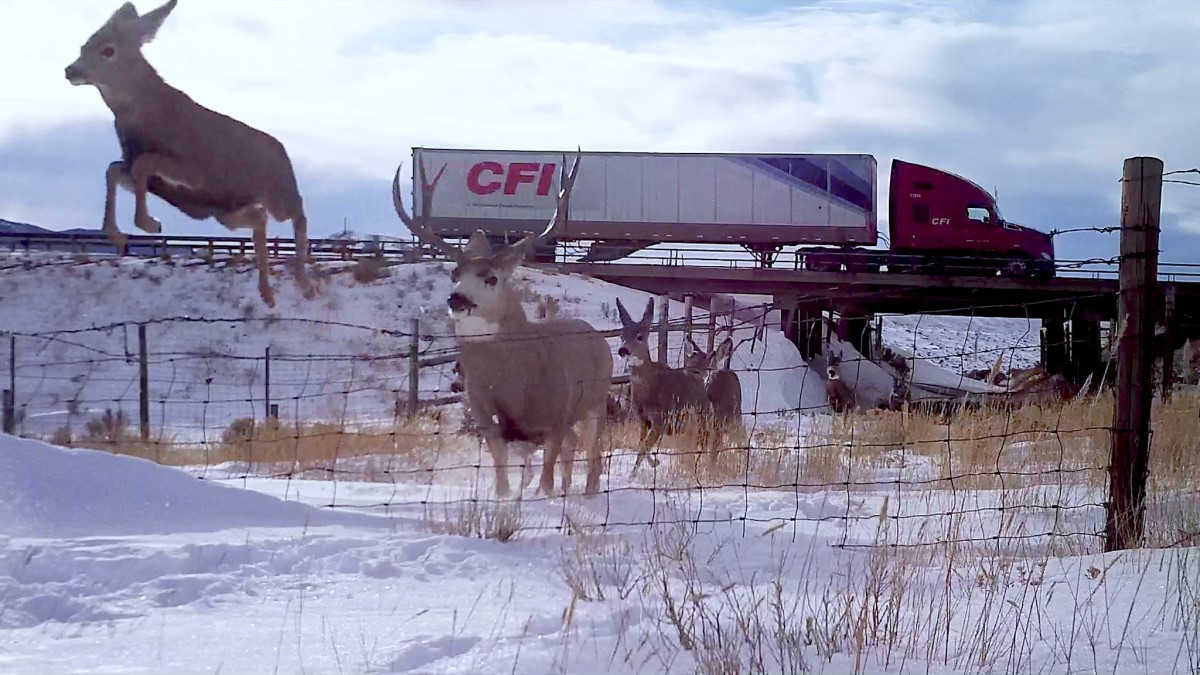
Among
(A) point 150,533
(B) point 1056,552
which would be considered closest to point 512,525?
(A) point 150,533

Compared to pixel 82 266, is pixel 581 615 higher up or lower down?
lower down

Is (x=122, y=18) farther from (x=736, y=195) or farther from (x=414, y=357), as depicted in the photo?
(x=736, y=195)

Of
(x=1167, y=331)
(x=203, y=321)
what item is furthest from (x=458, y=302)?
(x=1167, y=331)

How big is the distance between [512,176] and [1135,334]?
42.0 feet

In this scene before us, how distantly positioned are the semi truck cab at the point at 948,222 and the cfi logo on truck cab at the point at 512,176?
10978mm

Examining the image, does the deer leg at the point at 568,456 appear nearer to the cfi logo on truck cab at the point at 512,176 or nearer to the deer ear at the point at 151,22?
the deer ear at the point at 151,22

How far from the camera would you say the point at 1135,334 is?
5.41 meters

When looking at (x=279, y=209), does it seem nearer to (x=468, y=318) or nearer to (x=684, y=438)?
(x=468, y=318)

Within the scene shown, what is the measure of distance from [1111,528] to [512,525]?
10.2 ft

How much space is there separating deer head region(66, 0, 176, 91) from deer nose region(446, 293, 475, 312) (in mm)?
2979

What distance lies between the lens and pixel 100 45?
118 inches

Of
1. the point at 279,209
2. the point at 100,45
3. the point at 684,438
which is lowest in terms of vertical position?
the point at 684,438

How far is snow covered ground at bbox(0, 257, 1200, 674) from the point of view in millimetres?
3555

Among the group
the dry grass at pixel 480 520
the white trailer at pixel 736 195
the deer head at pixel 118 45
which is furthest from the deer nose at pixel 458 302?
the white trailer at pixel 736 195
